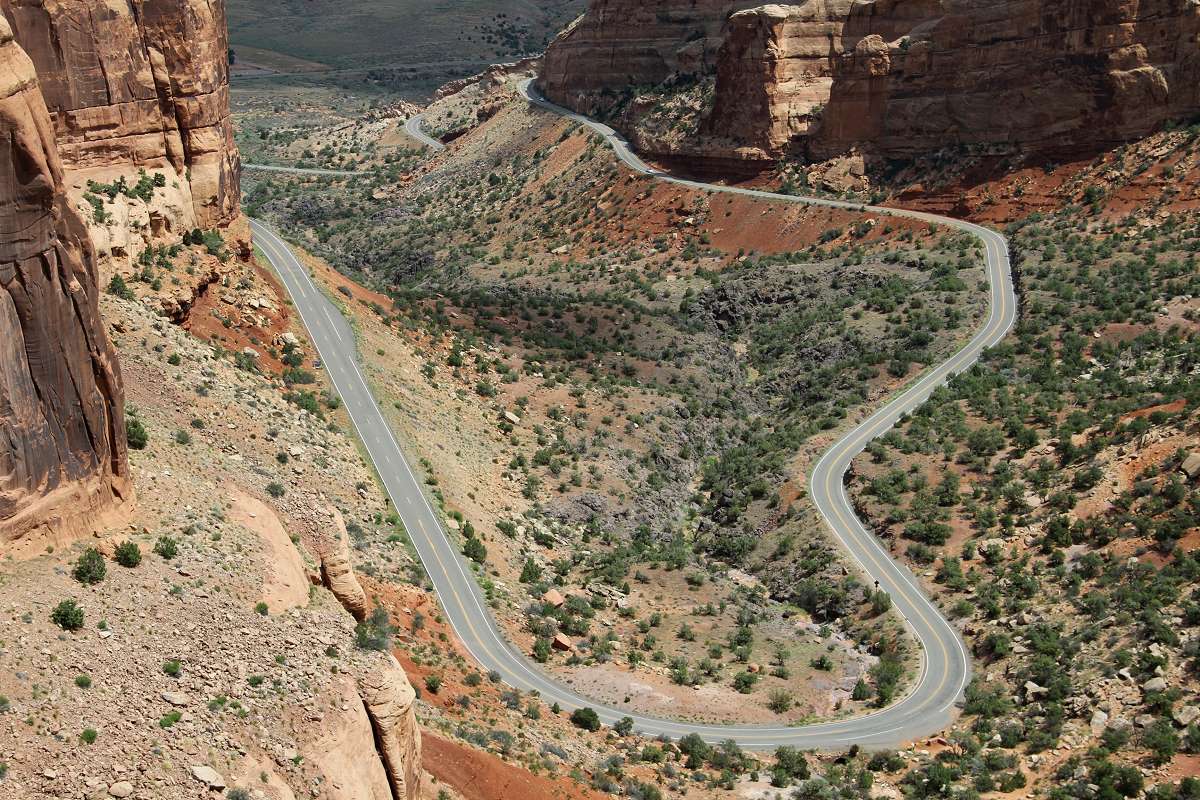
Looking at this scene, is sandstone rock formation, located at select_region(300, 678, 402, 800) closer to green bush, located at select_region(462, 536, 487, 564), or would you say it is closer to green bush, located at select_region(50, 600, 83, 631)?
green bush, located at select_region(50, 600, 83, 631)

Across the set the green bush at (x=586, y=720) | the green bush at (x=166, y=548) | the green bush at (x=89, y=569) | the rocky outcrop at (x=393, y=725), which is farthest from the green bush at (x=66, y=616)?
the green bush at (x=586, y=720)

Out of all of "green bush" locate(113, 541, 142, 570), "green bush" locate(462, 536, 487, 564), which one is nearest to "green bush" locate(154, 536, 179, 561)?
"green bush" locate(113, 541, 142, 570)

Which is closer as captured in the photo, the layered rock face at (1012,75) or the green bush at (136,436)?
the green bush at (136,436)

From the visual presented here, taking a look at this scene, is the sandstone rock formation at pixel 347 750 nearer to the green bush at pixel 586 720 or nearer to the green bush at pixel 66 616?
the green bush at pixel 66 616

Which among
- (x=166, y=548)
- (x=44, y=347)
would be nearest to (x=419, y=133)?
(x=166, y=548)

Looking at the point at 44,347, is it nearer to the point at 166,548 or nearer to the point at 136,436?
the point at 166,548

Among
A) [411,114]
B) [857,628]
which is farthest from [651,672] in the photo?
[411,114]
